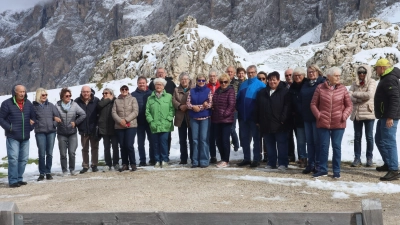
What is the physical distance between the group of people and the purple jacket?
0.07ft

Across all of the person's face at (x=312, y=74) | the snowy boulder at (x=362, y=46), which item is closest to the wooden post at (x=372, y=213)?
the person's face at (x=312, y=74)

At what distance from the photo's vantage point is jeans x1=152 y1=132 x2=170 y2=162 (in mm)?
10961

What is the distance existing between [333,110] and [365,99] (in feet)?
5.11

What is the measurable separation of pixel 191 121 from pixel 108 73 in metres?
19.9

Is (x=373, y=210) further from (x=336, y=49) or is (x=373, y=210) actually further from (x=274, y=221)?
(x=336, y=49)

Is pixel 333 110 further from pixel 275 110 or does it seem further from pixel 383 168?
pixel 383 168

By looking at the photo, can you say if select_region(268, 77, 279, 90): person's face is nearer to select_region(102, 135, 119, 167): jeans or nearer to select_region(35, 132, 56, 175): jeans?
select_region(102, 135, 119, 167): jeans

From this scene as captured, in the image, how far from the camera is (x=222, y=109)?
34.5ft

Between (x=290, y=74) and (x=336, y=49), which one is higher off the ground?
(x=336, y=49)

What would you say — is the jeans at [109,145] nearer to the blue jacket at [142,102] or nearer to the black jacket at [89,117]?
the black jacket at [89,117]

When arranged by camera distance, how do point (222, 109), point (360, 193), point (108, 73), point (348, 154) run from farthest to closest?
point (108, 73) → point (348, 154) → point (222, 109) → point (360, 193)

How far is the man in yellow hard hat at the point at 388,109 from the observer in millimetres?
8516

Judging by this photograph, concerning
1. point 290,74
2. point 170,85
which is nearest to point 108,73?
point 170,85

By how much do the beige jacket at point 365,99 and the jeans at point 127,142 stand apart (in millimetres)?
4979
